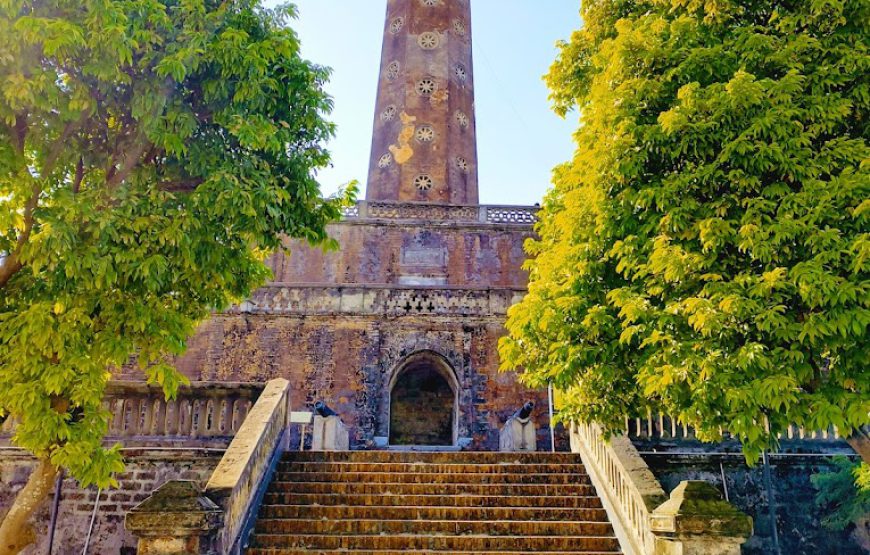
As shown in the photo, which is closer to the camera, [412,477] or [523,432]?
[412,477]

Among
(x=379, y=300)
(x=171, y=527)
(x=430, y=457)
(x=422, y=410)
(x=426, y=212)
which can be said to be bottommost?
(x=171, y=527)

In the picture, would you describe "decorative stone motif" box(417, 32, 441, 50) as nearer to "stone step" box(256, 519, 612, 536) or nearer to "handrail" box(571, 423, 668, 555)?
"handrail" box(571, 423, 668, 555)

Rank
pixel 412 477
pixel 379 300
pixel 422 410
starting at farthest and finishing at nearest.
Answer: pixel 422 410
pixel 379 300
pixel 412 477

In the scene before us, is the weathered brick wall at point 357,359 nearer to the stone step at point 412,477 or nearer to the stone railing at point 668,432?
the stone railing at point 668,432

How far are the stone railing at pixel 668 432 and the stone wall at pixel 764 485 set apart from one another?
0.12 meters

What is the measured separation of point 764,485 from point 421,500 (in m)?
4.72

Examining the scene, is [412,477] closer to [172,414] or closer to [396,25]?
[172,414]

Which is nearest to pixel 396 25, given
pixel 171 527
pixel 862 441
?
pixel 171 527

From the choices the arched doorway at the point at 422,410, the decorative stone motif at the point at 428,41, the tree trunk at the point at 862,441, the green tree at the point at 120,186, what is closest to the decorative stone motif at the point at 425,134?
the decorative stone motif at the point at 428,41

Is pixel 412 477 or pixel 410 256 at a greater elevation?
pixel 410 256

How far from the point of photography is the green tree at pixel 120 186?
251 inches

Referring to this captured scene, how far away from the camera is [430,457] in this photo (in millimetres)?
10188

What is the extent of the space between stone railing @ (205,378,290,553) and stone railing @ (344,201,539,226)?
13506 millimetres

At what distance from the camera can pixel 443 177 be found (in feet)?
83.7
